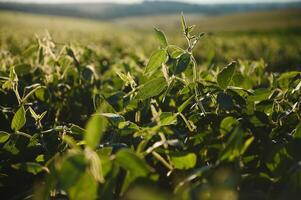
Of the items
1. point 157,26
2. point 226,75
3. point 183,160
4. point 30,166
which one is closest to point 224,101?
point 226,75

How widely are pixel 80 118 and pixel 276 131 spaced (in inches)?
35.2

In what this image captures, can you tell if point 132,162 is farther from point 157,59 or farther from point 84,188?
point 157,59

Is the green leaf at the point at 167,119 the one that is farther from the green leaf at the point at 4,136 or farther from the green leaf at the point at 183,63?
the green leaf at the point at 4,136

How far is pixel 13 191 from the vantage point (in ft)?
4.34

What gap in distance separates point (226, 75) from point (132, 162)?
53cm

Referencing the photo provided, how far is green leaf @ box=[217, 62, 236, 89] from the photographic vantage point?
120 cm

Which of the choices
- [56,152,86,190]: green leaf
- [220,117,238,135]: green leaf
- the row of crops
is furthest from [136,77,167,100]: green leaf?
[56,152,86,190]: green leaf

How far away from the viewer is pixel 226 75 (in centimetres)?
121

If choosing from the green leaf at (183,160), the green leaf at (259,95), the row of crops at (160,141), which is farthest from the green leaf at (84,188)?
the green leaf at (259,95)

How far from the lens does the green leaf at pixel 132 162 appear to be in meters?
0.79

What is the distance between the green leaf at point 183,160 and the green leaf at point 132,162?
0.57ft

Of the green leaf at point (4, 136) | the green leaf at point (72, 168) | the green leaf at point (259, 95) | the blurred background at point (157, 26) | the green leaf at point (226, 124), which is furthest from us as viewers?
the blurred background at point (157, 26)

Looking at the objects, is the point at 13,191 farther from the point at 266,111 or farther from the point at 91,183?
the point at 266,111

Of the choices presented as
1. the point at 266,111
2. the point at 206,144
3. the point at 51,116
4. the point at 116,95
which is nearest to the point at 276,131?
the point at 266,111
